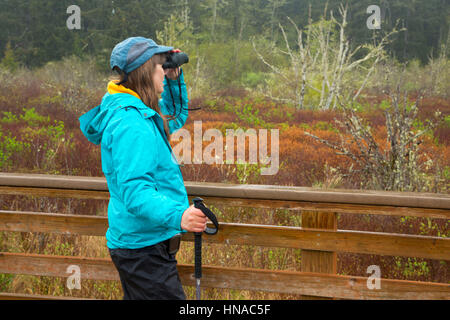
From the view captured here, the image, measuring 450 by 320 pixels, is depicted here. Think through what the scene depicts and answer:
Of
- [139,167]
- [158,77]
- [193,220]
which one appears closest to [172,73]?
[158,77]

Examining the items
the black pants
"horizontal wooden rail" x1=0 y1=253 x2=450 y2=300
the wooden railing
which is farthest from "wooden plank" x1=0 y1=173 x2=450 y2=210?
the black pants

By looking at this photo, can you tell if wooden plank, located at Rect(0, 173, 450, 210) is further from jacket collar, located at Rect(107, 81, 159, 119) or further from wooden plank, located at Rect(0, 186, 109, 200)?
jacket collar, located at Rect(107, 81, 159, 119)

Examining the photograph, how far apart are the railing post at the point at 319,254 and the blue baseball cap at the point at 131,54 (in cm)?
115

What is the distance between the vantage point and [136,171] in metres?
1.78

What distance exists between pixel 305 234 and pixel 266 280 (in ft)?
1.09

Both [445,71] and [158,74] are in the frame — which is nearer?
[158,74]

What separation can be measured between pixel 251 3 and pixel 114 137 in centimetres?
3209

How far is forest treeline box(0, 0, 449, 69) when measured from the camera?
22.8 metres

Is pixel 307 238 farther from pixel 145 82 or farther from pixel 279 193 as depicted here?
pixel 145 82

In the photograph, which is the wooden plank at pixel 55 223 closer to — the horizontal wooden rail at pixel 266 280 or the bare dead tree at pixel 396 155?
the horizontal wooden rail at pixel 266 280

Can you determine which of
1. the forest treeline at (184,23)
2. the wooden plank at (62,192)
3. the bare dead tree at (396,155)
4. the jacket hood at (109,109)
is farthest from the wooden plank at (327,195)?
the forest treeline at (184,23)

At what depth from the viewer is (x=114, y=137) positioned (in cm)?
184

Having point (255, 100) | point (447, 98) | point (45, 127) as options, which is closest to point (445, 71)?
point (447, 98)

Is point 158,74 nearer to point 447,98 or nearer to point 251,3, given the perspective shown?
point 447,98
